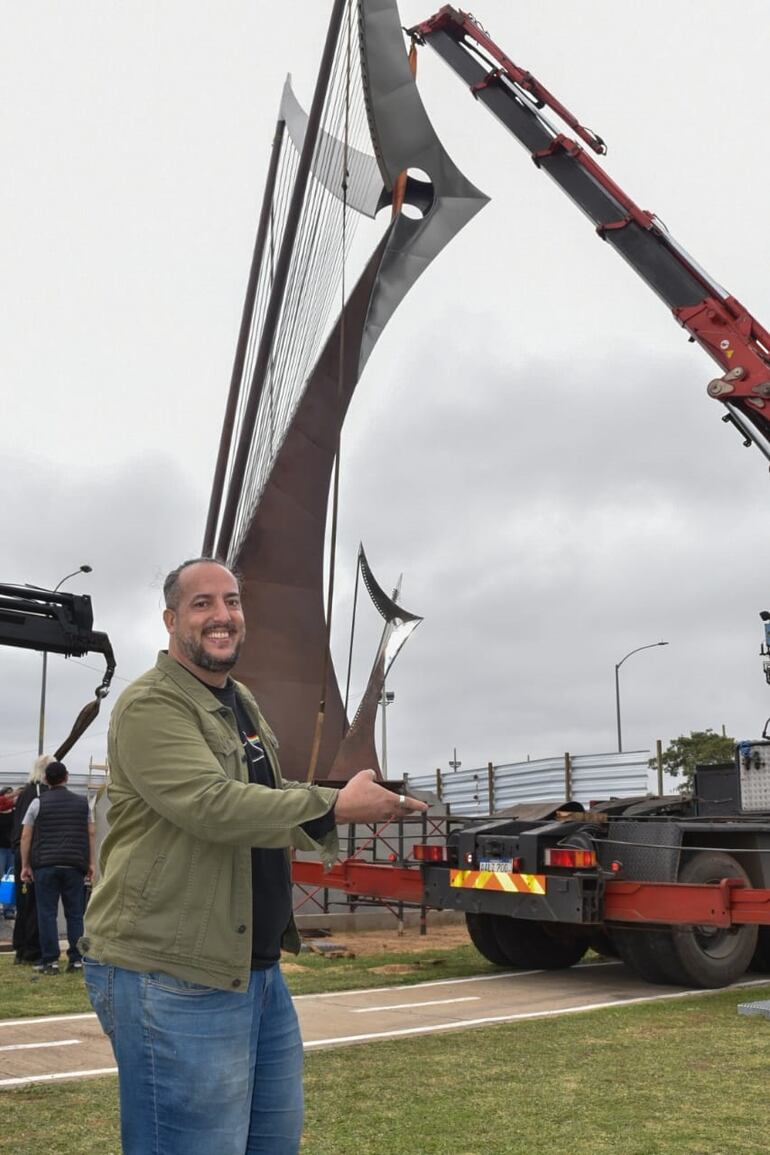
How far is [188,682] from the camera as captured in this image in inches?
110

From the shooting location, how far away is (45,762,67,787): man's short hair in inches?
397

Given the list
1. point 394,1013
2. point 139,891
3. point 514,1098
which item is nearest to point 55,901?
point 394,1013

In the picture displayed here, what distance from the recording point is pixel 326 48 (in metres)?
15.8

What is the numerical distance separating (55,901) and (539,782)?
1388cm

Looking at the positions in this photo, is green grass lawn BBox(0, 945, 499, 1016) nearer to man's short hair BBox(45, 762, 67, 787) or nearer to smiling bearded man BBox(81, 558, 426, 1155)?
man's short hair BBox(45, 762, 67, 787)

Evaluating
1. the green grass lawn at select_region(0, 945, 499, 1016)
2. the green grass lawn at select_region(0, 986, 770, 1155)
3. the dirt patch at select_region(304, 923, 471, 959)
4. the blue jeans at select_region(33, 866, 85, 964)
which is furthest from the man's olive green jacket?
the dirt patch at select_region(304, 923, 471, 959)

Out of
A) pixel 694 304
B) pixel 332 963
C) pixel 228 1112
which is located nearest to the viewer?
pixel 228 1112

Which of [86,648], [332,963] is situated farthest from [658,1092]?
[332,963]

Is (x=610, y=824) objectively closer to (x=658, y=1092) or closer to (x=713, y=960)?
(x=713, y=960)

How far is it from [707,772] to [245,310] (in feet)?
33.5

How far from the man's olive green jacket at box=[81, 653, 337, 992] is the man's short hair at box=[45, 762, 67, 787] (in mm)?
7697

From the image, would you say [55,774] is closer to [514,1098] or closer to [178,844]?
[514,1098]

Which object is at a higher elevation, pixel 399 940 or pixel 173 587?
pixel 173 587

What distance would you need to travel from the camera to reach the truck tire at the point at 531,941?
10.2 m
